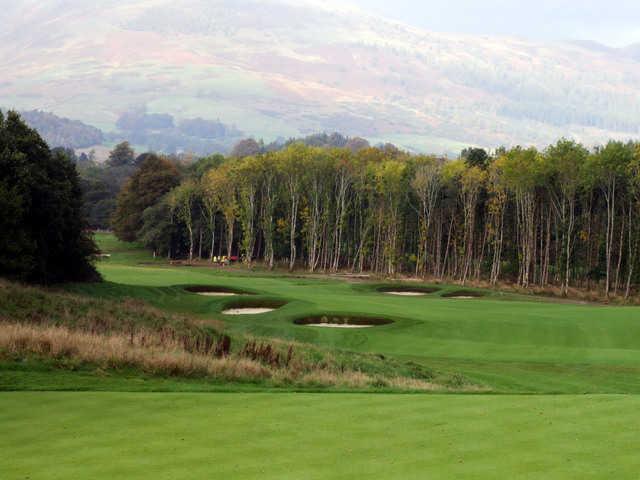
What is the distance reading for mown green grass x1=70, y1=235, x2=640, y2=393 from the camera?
82.8ft

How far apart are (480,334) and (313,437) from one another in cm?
2367

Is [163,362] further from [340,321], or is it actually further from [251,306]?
[251,306]

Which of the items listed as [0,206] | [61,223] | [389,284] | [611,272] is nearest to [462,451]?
[0,206]

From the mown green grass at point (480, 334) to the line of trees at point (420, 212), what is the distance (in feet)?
66.0

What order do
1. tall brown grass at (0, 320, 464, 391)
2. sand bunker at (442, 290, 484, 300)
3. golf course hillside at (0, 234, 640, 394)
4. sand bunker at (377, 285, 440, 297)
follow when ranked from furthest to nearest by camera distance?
sand bunker at (377, 285, 440, 297) < sand bunker at (442, 290, 484, 300) < golf course hillside at (0, 234, 640, 394) < tall brown grass at (0, 320, 464, 391)

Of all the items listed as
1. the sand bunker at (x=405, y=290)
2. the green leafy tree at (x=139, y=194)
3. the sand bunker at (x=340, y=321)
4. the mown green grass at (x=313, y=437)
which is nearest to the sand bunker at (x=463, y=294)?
the sand bunker at (x=405, y=290)

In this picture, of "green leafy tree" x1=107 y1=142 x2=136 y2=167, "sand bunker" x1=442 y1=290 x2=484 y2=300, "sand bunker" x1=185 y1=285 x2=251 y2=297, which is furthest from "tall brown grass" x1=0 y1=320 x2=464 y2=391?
"green leafy tree" x1=107 y1=142 x2=136 y2=167

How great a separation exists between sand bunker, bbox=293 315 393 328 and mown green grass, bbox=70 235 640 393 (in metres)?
0.39

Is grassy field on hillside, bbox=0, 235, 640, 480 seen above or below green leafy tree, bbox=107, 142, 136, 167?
below

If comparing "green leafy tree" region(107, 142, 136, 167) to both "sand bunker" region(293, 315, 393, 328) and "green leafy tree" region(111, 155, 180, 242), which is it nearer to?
"green leafy tree" region(111, 155, 180, 242)

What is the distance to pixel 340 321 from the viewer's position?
1540 inches

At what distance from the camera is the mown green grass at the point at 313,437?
9.95m

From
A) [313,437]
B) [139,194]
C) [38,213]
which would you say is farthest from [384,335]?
[139,194]

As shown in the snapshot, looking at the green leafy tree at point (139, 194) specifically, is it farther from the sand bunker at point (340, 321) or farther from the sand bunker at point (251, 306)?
the sand bunker at point (340, 321)
